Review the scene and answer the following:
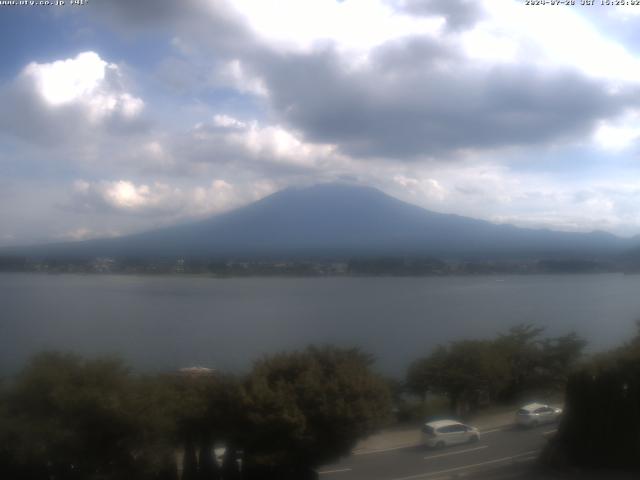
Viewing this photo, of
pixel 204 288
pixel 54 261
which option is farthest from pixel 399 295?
pixel 54 261

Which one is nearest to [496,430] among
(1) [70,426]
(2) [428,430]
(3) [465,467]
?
(2) [428,430]

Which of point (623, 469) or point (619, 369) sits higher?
point (619, 369)

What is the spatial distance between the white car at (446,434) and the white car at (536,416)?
1317 millimetres

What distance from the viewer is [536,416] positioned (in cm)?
1097

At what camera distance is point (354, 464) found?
892 centimetres

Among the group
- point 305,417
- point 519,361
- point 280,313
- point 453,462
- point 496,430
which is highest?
point 305,417

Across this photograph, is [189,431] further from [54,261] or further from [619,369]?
[54,261]

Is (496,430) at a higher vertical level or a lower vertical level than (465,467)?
lower

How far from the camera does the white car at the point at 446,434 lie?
9.84 metres

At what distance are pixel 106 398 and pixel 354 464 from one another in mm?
3922

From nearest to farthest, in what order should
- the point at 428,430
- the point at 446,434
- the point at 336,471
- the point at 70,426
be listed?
1. the point at 70,426
2. the point at 336,471
3. the point at 446,434
4. the point at 428,430

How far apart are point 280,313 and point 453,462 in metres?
18.6

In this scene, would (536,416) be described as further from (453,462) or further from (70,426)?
(70,426)

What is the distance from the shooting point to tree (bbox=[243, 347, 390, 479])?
25.0 ft
